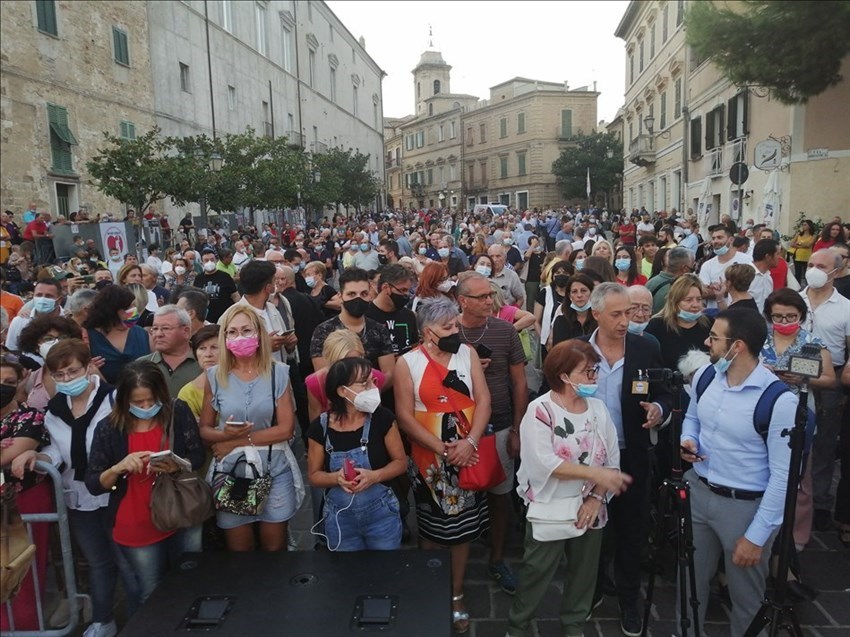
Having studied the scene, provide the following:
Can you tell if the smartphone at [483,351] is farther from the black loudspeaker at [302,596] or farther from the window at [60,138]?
the window at [60,138]

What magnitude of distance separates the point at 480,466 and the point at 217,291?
17.4ft

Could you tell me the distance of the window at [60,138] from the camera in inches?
741

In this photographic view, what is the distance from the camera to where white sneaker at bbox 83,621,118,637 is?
3.51m

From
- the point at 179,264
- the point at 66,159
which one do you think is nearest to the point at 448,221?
the point at 66,159

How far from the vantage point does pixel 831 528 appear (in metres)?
4.58

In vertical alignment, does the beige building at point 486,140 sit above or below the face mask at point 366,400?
above

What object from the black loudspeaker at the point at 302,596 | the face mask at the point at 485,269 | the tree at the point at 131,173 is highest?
the tree at the point at 131,173

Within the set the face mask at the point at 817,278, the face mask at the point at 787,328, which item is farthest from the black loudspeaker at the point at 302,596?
the face mask at the point at 817,278

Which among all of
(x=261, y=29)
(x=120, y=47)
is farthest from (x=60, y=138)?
(x=261, y=29)

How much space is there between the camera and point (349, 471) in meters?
3.24

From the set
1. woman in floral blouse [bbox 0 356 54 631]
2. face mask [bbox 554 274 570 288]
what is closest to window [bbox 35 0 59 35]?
face mask [bbox 554 274 570 288]

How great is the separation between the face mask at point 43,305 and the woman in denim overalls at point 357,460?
3.31 meters

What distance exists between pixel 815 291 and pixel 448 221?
27674 millimetres

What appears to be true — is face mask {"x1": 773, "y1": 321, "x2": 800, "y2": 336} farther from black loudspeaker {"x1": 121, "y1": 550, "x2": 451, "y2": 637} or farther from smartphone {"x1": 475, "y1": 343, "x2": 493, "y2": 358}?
black loudspeaker {"x1": 121, "y1": 550, "x2": 451, "y2": 637}
